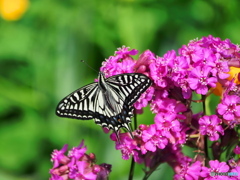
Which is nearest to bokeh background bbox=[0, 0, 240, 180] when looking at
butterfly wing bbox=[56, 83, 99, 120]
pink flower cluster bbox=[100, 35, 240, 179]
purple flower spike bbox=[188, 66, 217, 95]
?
butterfly wing bbox=[56, 83, 99, 120]

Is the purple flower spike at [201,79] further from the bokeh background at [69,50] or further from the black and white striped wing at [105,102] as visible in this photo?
the bokeh background at [69,50]

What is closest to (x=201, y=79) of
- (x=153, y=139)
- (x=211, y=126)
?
(x=211, y=126)

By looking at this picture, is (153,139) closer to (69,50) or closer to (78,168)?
(78,168)

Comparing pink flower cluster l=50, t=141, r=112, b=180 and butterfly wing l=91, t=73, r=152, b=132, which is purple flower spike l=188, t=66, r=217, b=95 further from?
pink flower cluster l=50, t=141, r=112, b=180

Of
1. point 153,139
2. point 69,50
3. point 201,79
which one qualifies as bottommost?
point 153,139

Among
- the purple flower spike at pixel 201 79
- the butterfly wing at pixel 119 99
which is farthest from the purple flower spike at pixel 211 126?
the butterfly wing at pixel 119 99

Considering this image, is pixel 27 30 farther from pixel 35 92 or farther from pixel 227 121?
pixel 227 121
